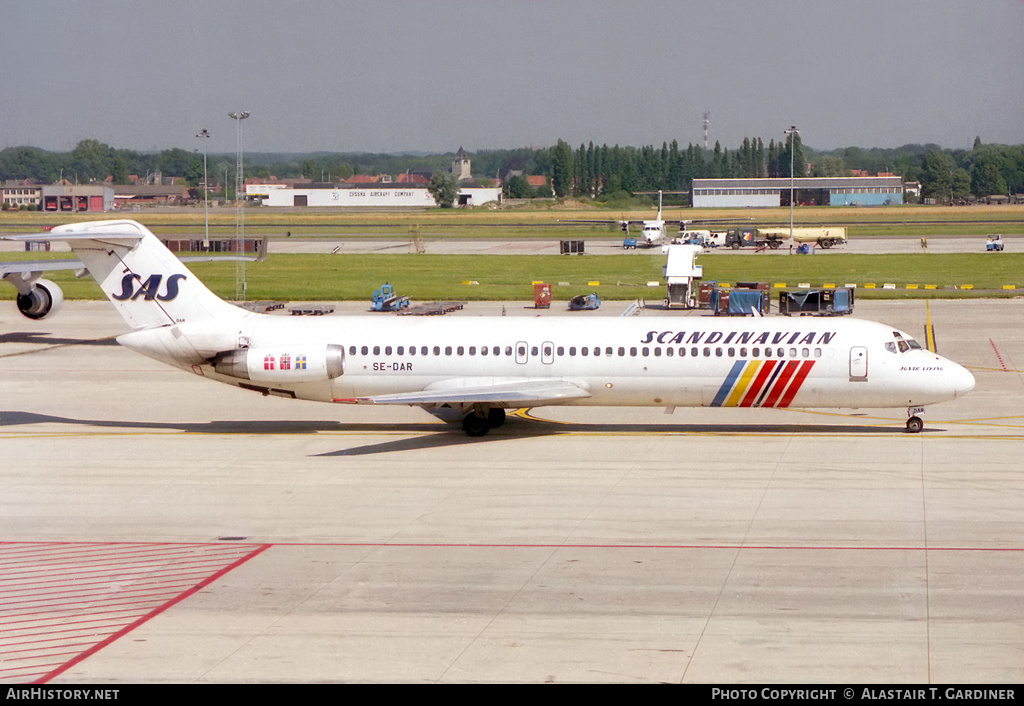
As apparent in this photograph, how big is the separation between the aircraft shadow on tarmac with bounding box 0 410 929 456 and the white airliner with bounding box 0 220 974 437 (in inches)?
44.0

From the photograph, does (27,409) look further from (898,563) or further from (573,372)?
(898,563)

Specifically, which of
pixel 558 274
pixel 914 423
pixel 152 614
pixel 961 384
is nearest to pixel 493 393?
pixel 914 423

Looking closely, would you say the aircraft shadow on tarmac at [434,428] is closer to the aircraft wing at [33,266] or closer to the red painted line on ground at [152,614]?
the red painted line on ground at [152,614]

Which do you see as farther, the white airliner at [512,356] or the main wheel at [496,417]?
the main wheel at [496,417]

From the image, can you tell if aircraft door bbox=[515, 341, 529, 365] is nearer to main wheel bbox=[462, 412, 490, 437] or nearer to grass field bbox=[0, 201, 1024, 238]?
main wheel bbox=[462, 412, 490, 437]

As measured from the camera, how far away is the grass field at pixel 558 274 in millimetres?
76250

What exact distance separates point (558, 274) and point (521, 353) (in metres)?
55.0

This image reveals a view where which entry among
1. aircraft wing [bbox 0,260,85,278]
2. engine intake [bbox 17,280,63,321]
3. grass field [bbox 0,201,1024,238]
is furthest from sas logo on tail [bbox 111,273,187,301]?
grass field [bbox 0,201,1024,238]

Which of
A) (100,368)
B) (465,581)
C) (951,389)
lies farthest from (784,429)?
(100,368)

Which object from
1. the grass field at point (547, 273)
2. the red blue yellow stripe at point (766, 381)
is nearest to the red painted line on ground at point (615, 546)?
the red blue yellow stripe at point (766, 381)

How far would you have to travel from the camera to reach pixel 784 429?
117 feet

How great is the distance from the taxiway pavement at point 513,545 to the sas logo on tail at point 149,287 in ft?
14.1

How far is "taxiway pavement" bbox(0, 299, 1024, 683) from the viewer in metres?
17.6

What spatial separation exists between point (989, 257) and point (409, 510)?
8520 centimetres
